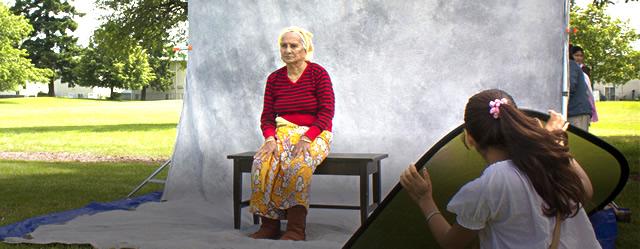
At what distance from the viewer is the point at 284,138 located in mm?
3936

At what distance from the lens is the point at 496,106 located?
1721 millimetres

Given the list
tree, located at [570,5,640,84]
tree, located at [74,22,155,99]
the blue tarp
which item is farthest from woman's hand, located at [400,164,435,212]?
tree, located at [74,22,155,99]

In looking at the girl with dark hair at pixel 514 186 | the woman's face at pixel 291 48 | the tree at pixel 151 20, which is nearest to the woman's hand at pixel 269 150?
the woman's face at pixel 291 48

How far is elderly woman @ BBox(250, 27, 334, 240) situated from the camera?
3855 millimetres

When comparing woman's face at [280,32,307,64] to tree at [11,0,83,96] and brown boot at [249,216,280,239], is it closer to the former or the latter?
brown boot at [249,216,280,239]

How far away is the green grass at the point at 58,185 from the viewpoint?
5207mm

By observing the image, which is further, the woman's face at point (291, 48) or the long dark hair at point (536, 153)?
the woman's face at point (291, 48)

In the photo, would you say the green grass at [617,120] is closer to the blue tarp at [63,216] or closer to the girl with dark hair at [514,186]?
the blue tarp at [63,216]

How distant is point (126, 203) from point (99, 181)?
7.61 feet

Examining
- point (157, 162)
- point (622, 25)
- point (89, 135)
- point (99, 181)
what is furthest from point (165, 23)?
point (622, 25)

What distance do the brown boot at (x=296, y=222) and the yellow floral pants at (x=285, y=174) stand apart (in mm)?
31

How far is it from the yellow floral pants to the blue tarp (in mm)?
1222

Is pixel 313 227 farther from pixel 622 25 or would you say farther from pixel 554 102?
pixel 622 25

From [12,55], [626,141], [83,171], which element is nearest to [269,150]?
[83,171]
